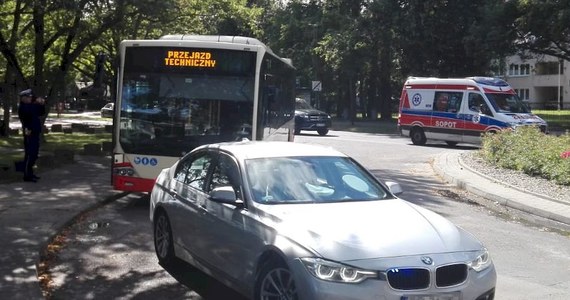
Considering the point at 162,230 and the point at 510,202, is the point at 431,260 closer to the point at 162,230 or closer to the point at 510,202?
the point at 162,230

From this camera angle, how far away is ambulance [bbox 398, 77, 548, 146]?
26672 mm

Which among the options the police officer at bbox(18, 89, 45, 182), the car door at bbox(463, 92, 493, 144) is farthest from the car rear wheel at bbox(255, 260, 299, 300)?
the car door at bbox(463, 92, 493, 144)

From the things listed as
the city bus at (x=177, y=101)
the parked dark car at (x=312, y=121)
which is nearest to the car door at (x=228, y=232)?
the city bus at (x=177, y=101)

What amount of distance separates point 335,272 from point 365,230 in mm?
518

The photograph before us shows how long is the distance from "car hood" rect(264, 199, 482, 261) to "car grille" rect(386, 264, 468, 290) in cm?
15

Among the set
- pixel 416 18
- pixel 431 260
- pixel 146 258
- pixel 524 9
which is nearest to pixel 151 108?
pixel 146 258

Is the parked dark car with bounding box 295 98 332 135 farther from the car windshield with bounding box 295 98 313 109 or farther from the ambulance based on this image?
the ambulance

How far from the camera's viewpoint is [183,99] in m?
11.9

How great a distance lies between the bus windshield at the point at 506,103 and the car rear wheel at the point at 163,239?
20701mm

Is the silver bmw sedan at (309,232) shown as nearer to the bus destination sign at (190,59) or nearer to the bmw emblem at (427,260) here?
the bmw emblem at (427,260)

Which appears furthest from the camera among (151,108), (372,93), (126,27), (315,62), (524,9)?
(372,93)

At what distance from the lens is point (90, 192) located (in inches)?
538

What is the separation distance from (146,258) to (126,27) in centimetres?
2056

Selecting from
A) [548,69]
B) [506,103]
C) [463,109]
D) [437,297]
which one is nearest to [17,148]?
[463,109]
